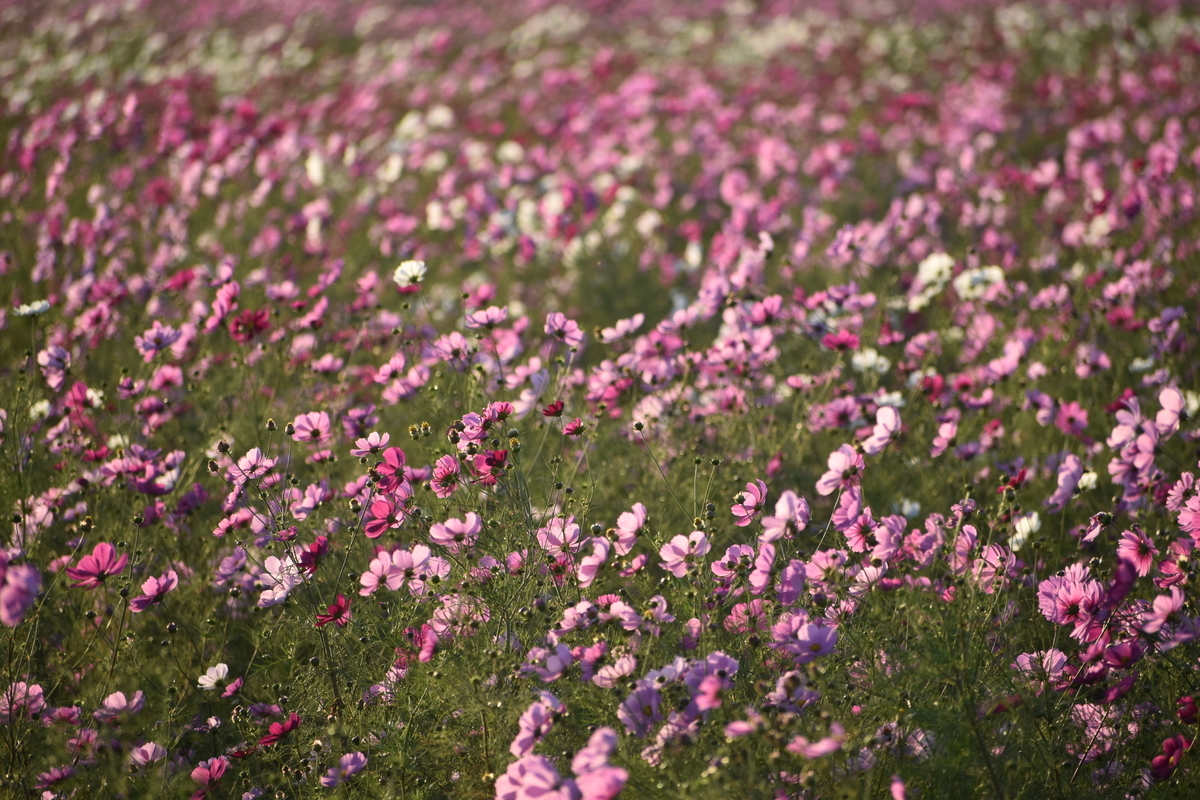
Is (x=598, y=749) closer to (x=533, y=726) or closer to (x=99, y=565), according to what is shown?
(x=533, y=726)

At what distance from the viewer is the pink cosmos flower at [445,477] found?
6.17ft

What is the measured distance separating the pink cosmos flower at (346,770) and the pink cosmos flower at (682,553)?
685 millimetres

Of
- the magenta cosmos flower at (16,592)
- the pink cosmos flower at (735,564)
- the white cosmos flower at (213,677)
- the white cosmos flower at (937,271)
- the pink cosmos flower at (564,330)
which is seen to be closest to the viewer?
the magenta cosmos flower at (16,592)

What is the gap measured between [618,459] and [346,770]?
1.31 m

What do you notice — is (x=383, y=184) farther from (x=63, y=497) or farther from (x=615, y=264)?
(x=63, y=497)

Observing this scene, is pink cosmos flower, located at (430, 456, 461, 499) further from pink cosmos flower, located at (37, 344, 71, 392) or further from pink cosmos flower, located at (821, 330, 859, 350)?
pink cosmos flower, located at (37, 344, 71, 392)

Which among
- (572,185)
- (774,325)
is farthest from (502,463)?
(572,185)

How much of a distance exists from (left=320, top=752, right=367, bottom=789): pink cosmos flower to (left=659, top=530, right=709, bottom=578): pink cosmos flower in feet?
2.25

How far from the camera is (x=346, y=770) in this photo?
5.43 ft

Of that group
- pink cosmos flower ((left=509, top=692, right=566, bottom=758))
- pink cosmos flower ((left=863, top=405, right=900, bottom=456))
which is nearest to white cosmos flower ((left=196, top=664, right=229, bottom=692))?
pink cosmos flower ((left=509, top=692, right=566, bottom=758))

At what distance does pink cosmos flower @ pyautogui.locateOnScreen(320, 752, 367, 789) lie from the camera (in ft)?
5.43

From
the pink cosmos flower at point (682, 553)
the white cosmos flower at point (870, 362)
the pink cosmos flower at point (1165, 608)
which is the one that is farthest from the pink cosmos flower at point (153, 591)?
the white cosmos flower at point (870, 362)

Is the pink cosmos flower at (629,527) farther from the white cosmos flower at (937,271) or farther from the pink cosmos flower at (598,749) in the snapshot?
the white cosmos flower at (937,271)

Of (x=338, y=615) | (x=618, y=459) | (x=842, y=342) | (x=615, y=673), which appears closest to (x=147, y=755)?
(x=338, y=615)
